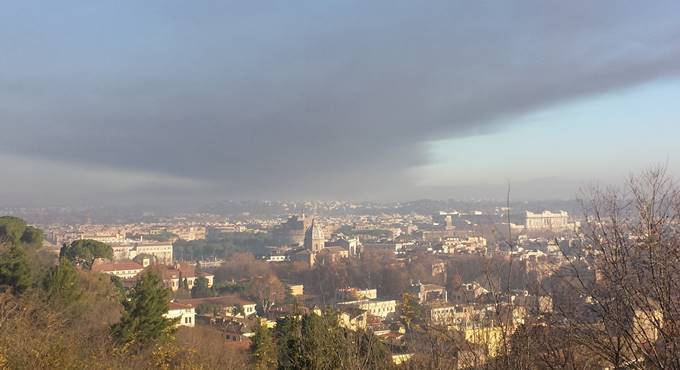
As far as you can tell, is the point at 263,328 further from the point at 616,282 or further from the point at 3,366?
the point at 616,282

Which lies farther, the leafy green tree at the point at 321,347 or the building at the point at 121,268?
the building at the point at 121,268

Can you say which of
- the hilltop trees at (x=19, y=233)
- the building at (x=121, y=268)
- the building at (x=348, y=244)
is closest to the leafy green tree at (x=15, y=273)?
the hilltop trees at (x=19, y=233)

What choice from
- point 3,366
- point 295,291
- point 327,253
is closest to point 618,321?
point 3,366

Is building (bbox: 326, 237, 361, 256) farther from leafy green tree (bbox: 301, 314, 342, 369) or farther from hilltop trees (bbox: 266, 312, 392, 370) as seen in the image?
leafy green tree (bbox: 301, 314, 342, 369)

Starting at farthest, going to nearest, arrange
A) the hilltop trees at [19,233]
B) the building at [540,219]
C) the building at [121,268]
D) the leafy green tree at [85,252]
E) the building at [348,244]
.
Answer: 1. the building at [540,219]
2. the building at [348,244]
3. the building at [121,268]
4. the leafy green tree at [85,252]
5. the hilltop trees at [19,233]

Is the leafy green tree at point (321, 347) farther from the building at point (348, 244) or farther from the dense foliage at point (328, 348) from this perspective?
the building at point (348, 244)

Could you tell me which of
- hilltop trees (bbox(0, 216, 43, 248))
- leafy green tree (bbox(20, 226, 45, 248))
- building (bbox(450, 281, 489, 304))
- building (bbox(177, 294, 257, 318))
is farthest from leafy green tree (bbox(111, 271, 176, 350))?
leafy green tree (bbox(20, 226, 45, 248))

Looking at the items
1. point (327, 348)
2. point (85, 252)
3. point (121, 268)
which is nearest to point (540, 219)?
point (121, 268)
